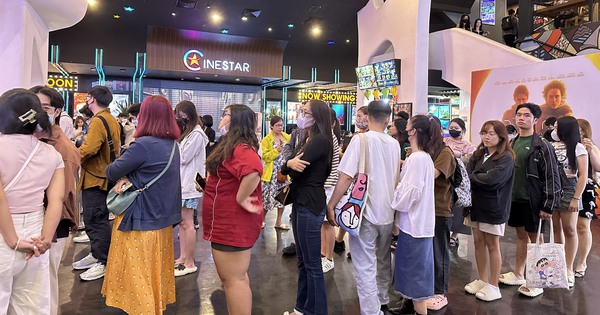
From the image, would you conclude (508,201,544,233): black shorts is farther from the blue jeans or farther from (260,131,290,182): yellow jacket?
(260,131,290,182): yellow jacket

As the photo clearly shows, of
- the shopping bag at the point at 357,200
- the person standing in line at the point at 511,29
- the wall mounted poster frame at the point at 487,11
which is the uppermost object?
the wall mounted poster frame at the point at 487,11

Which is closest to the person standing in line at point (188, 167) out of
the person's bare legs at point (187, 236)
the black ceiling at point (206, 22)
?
the person's bare legs at point (187, 236)

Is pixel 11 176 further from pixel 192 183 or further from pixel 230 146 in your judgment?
pixel 192 183

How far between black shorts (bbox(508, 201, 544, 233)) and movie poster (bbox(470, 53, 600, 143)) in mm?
4460

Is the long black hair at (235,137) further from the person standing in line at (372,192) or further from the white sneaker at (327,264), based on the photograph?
the white sneaker at (327,264)

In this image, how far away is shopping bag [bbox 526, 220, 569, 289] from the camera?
3025 millimetres

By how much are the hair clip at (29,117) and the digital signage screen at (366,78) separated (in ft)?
27.4

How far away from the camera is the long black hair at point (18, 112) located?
1.67m

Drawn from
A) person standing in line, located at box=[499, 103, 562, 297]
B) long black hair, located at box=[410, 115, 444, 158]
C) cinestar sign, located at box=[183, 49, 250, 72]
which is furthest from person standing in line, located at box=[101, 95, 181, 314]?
cinestar sign, located at box=[183, 49, 250, 72]

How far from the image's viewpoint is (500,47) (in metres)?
8.95

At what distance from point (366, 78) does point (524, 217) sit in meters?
6.82

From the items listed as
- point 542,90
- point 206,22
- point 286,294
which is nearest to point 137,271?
point 286,294

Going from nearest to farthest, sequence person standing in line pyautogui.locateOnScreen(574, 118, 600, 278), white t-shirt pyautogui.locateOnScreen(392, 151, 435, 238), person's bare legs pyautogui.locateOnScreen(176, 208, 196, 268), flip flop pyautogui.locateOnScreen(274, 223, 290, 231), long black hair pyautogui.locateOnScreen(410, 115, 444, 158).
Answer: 1. white t-shirt pyautogui.locateOnScreen(392, 151, 435, 238)
2. long black hair pyautogui.locateOnScreen(410, 115, 444, 158)
3. person's bare legs pyautogui.locateOnScreen(176, 208, 196, 268)
4. person standing in line pyautogui.locateOnScreen(574, 118, 600, 278)
5. flip flop pyautogui.locateOnScreen(274, 223, 290, 231)

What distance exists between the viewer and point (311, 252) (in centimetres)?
252
